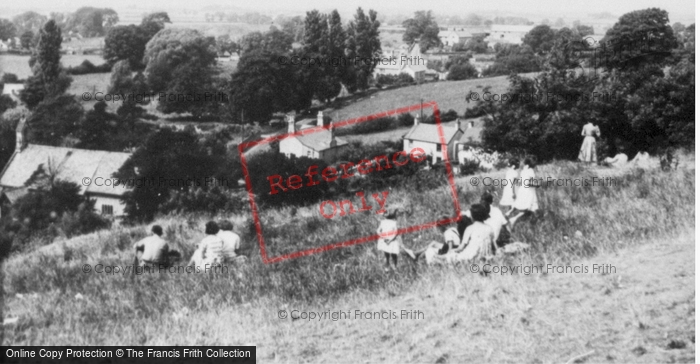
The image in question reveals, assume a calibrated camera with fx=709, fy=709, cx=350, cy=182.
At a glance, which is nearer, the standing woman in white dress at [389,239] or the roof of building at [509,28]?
the standing woman in white dress at [389,239]

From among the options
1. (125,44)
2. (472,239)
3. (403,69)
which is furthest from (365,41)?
(472,239)

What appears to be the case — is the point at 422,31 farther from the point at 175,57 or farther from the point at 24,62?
the point at 24,62

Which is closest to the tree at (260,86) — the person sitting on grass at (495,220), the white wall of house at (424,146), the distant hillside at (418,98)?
the distant hillside at (418,98)

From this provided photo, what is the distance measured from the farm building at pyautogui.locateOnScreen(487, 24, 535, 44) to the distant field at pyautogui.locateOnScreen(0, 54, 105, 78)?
33.8 m

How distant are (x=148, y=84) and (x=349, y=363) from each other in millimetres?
56840

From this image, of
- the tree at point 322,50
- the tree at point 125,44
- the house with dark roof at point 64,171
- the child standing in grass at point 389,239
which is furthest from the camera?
the tree at point 125,44

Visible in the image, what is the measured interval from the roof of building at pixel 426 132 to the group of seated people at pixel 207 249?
36.3 m

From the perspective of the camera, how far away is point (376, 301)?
6.72m

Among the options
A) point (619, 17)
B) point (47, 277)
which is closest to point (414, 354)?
point (47, 277)

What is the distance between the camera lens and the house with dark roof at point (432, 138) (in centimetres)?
4353

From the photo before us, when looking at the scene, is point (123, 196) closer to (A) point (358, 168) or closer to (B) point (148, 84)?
(A) point (358, 168)

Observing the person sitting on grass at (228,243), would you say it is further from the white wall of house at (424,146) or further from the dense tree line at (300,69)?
the dense tree line at (300,69)

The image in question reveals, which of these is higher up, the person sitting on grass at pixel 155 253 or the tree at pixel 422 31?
the tree at pixel 422 31

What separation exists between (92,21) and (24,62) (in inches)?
457
